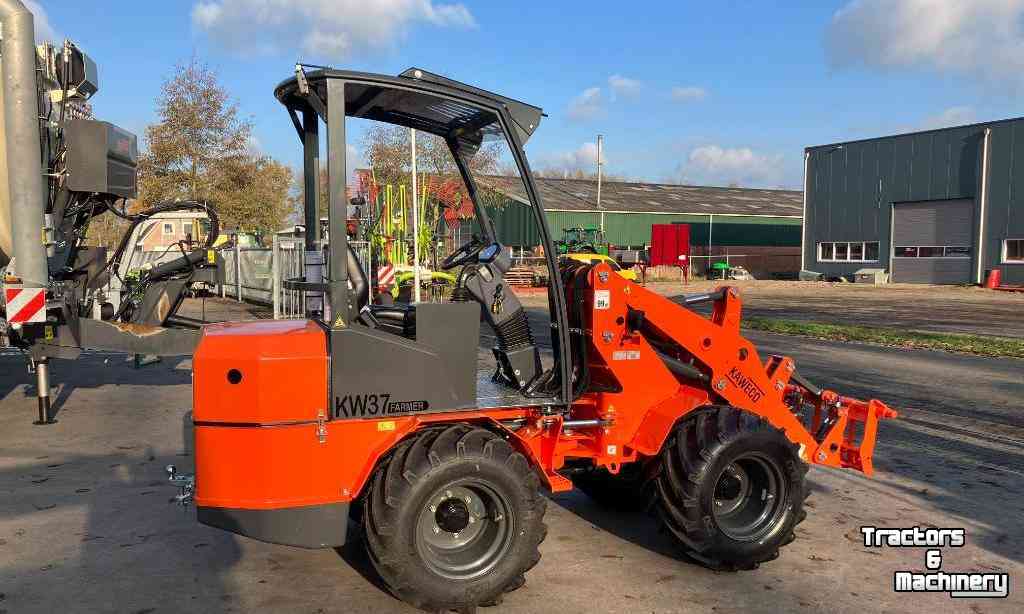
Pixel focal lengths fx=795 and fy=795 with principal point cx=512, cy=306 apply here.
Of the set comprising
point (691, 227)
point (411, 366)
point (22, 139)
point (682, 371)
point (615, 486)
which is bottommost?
point (615, 486)

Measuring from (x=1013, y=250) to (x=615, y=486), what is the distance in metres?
33.1

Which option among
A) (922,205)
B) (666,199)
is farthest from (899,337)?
(666,199)

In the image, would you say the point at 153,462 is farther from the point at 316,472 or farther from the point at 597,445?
the point at 597,445

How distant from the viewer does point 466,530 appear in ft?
13.5

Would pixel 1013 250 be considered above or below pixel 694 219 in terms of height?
below

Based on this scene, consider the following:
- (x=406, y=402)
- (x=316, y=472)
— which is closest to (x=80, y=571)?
(x=316, y=472)

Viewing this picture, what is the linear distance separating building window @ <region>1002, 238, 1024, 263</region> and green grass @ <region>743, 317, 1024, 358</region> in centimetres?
1925

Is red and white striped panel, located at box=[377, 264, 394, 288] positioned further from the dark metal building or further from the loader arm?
the dark metal building

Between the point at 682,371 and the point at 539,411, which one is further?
the point at 682,371

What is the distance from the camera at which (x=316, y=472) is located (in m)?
3.82

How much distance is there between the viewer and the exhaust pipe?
7.30 m

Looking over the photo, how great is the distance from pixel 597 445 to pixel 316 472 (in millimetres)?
1672

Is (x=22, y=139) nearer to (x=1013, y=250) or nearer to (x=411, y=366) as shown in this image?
(x=411, y=366)

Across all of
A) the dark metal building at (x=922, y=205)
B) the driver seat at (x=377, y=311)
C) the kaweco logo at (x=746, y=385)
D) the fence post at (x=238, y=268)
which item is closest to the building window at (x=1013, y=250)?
the dark metal building at (x=922, y=205)
